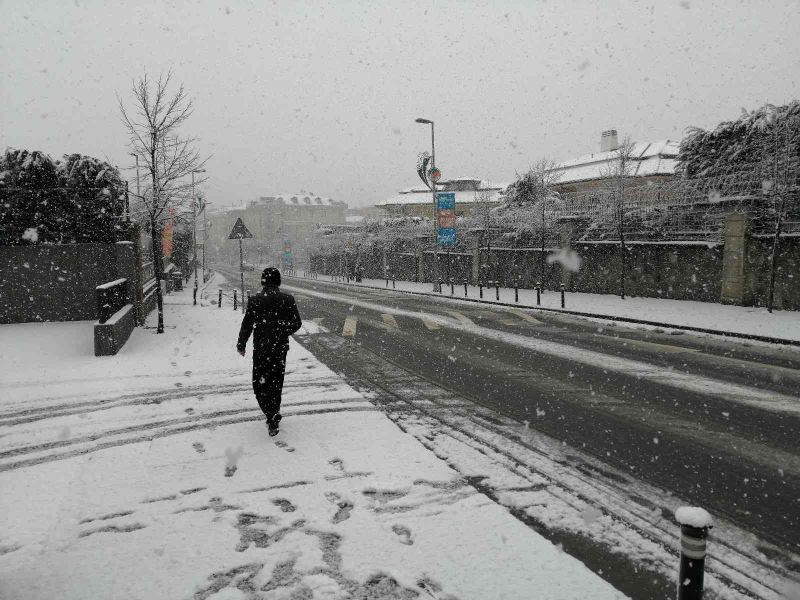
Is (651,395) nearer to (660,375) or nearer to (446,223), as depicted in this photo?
(660,375)

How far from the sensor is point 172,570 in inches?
137

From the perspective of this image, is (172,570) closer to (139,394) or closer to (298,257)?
(139,394)

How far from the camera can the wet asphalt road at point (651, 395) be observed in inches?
183

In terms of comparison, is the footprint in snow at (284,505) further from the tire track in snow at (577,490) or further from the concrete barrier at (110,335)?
the concrete barrier at (110,335)

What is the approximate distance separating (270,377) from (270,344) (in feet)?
1.30

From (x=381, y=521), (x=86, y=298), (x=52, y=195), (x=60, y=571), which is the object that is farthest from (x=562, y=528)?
(x=52, y=195)

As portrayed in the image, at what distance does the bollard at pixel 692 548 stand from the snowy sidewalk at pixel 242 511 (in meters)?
0.78

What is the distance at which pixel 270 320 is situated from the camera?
19.8 feet

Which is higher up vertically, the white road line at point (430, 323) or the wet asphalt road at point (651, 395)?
the wet asphalt road at point (651, 395)

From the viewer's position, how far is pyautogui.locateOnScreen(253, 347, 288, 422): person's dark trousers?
6.00 meters

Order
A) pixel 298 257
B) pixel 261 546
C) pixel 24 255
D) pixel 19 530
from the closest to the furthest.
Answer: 1. pixel 261 546
2. pixel 19 530
3. pixel 24 255
4. pixel 298 257

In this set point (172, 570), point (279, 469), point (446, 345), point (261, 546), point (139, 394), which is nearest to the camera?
point (172, 570)

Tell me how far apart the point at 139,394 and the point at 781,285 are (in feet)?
59.6

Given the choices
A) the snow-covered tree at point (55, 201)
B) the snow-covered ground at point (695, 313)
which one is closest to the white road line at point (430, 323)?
the snow-covered ground at point (695, 313)
